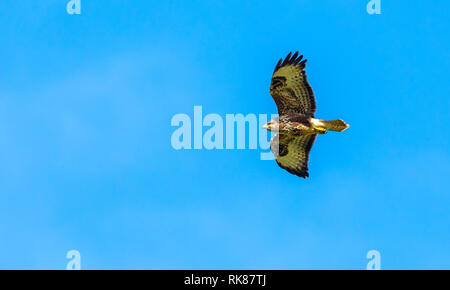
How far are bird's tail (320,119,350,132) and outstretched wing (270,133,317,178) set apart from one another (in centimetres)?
128

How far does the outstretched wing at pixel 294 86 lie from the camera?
1511 cm

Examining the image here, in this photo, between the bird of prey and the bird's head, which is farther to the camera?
the bird's head

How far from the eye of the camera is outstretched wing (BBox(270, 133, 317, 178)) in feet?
53.2

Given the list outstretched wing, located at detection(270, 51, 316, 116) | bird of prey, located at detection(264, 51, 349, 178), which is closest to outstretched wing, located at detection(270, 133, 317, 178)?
bird of prey, located at detection(264, 51, 349, 178)

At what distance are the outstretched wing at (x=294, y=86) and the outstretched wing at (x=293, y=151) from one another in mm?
1029

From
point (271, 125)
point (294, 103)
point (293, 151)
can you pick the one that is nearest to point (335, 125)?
point (294, 103)

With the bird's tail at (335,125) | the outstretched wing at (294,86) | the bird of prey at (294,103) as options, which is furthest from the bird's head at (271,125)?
the bird's tail at (335,125)

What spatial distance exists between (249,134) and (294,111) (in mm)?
1207

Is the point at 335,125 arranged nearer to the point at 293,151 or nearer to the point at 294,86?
the point at 294,86

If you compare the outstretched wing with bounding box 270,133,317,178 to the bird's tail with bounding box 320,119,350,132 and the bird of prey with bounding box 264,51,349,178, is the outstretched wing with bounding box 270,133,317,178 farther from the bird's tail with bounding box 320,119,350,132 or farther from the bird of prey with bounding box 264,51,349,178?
the bird's tail with bounding box 320,119,350,132
